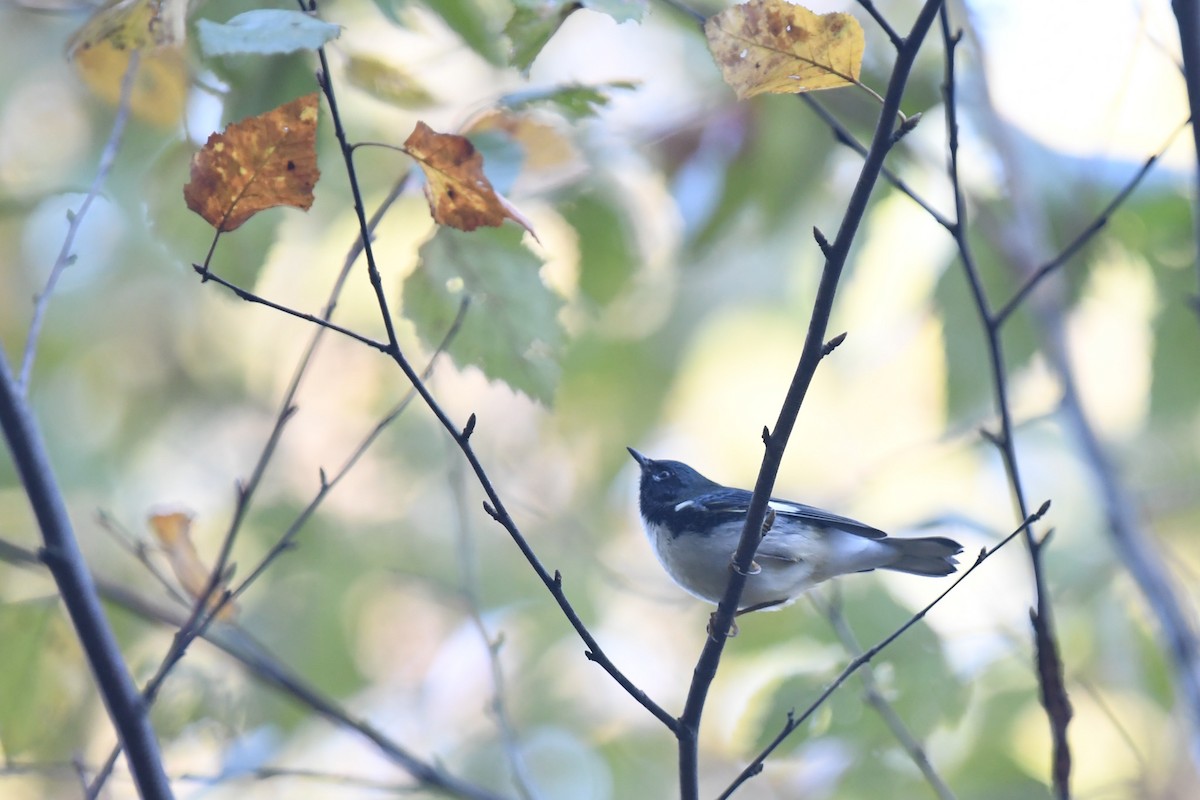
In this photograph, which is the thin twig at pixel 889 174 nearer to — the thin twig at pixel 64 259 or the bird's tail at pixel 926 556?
the bird's tail at pixel 926 556

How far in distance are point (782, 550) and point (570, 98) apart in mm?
1724

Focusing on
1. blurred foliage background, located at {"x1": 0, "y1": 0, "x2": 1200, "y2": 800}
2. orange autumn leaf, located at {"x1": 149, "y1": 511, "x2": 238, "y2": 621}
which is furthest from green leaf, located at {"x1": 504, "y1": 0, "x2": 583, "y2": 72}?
orange autumn leaf, located at {"x1": 149, "y1": 511, "x2": 238, "y2": 621}

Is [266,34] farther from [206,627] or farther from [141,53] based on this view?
[206,627]

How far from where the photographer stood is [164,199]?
2.57m

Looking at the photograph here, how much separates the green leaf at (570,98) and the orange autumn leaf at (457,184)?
1.06 ft

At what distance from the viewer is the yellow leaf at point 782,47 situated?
168 centimetres

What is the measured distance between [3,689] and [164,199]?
121 cm

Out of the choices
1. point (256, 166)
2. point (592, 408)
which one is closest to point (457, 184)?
point (256, 166)

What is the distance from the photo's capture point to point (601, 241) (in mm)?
3223

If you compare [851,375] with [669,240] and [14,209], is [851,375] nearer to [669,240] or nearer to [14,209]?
[669,240]

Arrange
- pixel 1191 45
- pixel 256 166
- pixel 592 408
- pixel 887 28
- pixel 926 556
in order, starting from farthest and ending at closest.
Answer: pixel 592 408 → pixel 926 556 → pixel 1191 45 → pixel 256 166 → pixel 887 28

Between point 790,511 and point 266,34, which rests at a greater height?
point 790,511

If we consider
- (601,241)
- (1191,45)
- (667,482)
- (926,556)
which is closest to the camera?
(1191,45)

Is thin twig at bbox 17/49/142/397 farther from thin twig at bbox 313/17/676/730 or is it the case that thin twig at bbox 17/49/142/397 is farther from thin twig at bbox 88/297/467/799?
thin twig at bbox 313/17/676/730
